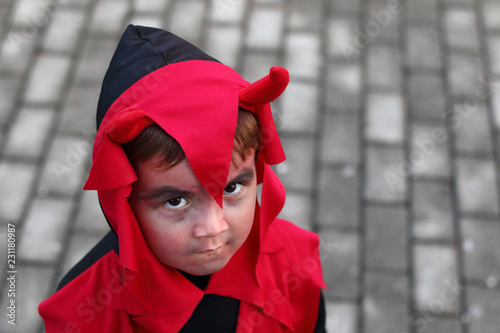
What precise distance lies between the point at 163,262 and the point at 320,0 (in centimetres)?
298

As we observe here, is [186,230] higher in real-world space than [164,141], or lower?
lower

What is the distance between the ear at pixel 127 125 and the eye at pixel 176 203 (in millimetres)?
185

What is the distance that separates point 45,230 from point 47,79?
106 cm

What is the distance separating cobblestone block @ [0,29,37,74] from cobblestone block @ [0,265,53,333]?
1358mm

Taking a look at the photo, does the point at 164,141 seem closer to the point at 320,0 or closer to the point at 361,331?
the point at 361,331

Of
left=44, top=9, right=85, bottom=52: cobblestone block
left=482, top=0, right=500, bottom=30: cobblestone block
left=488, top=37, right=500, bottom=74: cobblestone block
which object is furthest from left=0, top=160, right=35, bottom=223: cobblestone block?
left=482, top=0, right=500, bottom=30: cobblestone block

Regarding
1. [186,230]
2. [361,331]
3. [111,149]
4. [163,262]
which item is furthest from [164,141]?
[361,331]

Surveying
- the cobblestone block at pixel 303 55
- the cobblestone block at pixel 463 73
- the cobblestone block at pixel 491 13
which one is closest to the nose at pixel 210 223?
the cobblestone block at pixel 303 55

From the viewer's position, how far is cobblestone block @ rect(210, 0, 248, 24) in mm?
3928

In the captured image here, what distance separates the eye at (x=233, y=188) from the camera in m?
1.48

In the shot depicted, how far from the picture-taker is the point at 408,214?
10.3ft

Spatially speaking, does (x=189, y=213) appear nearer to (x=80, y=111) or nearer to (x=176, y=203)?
(x=176, y=203)

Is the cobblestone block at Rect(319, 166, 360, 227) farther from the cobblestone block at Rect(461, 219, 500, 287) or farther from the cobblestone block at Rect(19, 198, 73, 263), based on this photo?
the cobblestone block at Rect(19, 198, 73, 263)

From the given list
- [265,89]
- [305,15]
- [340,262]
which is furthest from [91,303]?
[305,15]
